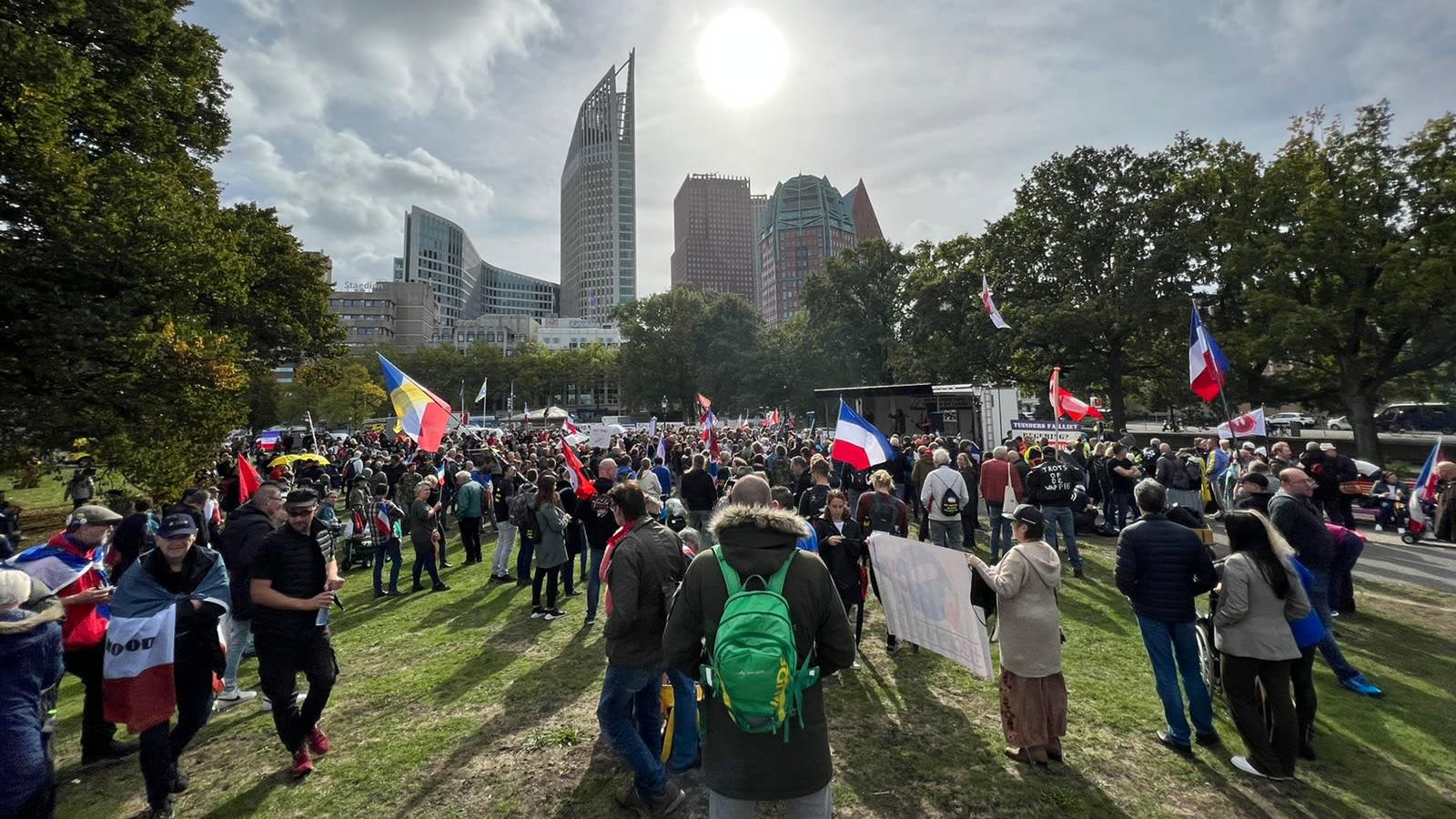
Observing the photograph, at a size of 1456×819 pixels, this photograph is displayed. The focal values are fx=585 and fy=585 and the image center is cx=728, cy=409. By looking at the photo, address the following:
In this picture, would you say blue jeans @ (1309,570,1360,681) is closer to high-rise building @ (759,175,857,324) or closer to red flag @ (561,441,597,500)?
red flag @ (561,441,597,500)

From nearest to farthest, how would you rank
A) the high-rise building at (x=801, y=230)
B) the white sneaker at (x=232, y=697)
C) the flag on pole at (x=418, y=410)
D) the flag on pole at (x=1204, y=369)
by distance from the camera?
the white sneaker at (x=232, y=697) < the flag on pole at (x=418, y=410) < the flag on pole at (x=1204, y=369) < the high-rise building at (x=801, y=230)

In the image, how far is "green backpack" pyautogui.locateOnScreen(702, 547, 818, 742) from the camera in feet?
7.29

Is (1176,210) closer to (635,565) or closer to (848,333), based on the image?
(848,333)

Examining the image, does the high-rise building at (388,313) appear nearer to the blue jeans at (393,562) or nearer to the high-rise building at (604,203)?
the high-rise building at (604,203)

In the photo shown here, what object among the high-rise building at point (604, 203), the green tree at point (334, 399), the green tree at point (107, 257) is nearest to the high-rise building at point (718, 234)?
the high-rise building at point (604, 203)

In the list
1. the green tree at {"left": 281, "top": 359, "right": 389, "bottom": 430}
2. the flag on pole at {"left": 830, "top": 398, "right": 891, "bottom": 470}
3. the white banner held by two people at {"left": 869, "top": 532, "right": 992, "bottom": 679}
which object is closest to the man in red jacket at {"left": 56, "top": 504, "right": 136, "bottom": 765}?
the white banner held by two people at {"left": 869, "top": 532, "right": 992, "bottom": 679}

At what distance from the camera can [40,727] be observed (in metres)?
2.98

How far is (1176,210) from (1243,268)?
4947 millimetres

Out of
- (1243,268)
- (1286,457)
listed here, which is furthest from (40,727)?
(1243,268)

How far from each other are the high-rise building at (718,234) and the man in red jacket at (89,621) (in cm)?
19278

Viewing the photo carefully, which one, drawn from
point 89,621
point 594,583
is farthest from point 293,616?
Result: point 594,583

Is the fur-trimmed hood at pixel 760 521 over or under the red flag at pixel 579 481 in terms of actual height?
over

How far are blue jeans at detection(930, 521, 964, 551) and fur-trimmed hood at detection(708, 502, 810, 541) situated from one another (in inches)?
270

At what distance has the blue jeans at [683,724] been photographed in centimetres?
436
